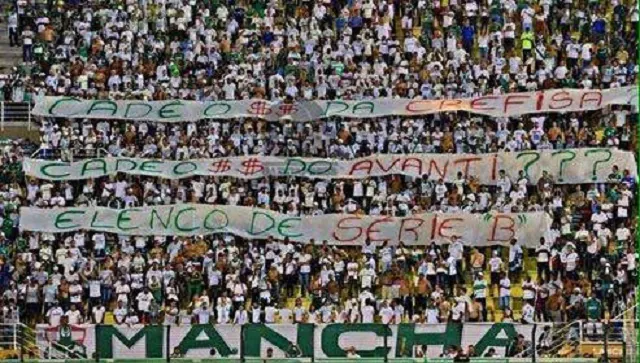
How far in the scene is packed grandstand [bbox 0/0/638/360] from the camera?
165 feet

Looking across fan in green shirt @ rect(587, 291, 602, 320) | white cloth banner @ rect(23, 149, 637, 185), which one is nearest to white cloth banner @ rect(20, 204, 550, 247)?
white cloth banner @ rect(23, 149, 637, 185)

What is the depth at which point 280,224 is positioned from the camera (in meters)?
54.3

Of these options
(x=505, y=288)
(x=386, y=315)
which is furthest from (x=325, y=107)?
(x=386, y=315)

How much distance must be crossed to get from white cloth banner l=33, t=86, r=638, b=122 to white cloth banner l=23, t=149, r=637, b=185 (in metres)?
1.58

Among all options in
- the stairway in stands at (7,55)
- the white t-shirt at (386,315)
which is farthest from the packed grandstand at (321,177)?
the stairway in stands at (7,55)

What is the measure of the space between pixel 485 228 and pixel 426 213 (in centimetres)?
135

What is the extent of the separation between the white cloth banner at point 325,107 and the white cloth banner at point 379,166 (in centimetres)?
158

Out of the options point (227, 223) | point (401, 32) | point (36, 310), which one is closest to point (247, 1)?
point (401, 32)

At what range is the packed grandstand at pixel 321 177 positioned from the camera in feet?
165

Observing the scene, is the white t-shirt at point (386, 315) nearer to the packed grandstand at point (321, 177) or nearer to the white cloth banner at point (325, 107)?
the packed grandstand at point (321, 177)

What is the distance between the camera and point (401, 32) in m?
59.5

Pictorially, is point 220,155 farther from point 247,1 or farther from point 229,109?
point 247,1

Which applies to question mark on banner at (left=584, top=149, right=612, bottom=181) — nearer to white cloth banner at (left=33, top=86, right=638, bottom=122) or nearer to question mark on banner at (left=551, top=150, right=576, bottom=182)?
question mark on banner at (left=551, top=150, right=576, bottom=182)

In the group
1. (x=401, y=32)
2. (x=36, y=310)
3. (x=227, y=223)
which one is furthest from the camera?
(x=401, y=32)
